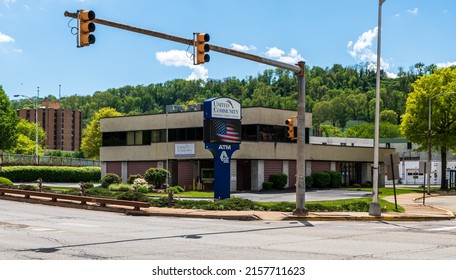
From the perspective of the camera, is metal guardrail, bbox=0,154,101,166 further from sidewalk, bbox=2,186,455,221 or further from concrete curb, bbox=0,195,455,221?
sidewalk, bbox=2,186,455,221

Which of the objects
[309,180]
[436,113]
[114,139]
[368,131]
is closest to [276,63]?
[309,180]

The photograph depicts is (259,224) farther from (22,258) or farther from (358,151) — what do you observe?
(358,151)

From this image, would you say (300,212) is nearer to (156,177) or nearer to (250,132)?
(156,177)

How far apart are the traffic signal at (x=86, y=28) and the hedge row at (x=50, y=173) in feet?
191

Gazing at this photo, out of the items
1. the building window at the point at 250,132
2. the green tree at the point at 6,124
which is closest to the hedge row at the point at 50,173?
the green tree at the point at 6,124

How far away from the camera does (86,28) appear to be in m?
18.7

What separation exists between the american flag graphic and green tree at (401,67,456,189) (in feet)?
107

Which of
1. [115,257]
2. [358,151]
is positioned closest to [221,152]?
[115,257]

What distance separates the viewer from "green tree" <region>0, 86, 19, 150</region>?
3287 inches

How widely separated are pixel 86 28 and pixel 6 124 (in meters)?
69.3

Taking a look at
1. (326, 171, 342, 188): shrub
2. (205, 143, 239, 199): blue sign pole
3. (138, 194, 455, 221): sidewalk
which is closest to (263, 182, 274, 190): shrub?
(326, 171, 342, 188): shrub

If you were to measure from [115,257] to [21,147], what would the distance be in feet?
403

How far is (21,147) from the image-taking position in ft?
426

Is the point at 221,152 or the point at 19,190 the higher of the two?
the point at 221,152
